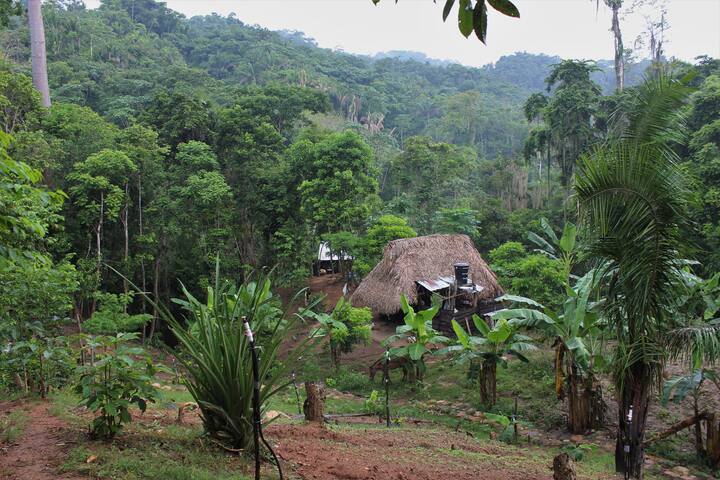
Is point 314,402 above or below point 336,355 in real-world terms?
above

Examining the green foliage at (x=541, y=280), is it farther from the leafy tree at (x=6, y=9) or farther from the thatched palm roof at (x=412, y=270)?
the leafy tree at (x=6, y=9)

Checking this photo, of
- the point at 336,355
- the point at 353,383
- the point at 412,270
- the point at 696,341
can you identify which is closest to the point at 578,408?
the point at 696,341

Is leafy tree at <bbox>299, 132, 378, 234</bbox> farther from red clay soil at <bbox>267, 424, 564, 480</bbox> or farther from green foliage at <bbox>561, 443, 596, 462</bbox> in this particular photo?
red clay soil at <bbox>267, 424, 564, 480</bbox>

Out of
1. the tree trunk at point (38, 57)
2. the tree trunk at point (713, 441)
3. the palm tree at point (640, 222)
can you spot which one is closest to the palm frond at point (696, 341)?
the palm tree at point (640, 222)

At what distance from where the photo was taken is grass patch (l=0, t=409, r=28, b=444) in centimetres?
349

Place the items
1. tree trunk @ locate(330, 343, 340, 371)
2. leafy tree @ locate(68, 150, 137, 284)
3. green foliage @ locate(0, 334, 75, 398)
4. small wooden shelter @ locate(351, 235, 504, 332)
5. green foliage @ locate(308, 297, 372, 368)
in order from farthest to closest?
small wooden shelter @ locate(351, 235, 504, 332) < leafy tree @ locate(68, 150, 137, 284) < tree trunk @ locate(330, 343, 340, 371) < green foliage @ locate(308, 297, 372, 368) < green foliage @ locate(0, 334, 75, 398)

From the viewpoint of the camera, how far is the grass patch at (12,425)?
3487 millimetres

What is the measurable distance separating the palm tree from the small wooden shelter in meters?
8.75

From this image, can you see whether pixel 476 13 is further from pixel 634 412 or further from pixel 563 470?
pixel 634 412

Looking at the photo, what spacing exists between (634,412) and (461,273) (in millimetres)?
9559

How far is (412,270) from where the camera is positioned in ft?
47.0

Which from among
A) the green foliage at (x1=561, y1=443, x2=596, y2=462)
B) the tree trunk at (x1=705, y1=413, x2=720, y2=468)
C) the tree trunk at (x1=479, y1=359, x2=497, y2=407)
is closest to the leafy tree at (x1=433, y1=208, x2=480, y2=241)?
the tree trunk at (x1=479, y1=359, x2=497, y2=407)

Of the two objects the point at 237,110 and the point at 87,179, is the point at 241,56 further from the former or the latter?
the point at 87,179

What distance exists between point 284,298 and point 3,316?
41.4 ft
